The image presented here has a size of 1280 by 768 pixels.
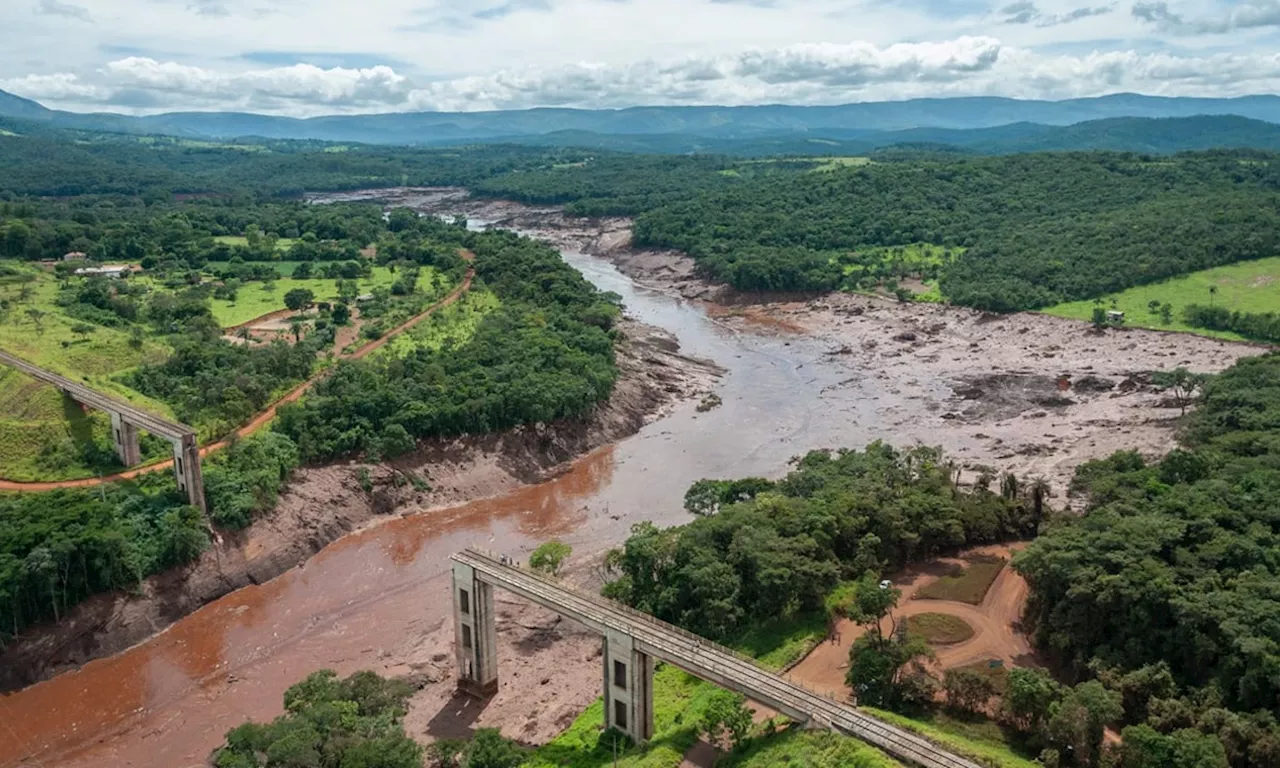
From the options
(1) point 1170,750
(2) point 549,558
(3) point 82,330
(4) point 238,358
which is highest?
(3) point 82,330

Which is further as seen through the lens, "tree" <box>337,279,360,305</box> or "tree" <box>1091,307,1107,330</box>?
"tree" <box>1091,307,1107,330</box>

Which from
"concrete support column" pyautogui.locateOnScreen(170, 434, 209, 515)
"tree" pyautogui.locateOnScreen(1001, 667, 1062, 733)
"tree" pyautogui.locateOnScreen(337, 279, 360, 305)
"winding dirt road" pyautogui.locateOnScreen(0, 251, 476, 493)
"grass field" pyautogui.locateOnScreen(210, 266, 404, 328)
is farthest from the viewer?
"tree" pyautogui.locateOnScreen(337, 279, 360, 305)

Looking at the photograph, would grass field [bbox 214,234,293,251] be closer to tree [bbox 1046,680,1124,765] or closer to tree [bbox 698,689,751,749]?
tree [bbox 698,689,751,749]

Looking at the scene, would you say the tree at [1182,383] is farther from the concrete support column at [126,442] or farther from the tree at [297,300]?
the tree at [297,300]

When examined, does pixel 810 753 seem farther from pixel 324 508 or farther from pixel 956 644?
pixel 324 508

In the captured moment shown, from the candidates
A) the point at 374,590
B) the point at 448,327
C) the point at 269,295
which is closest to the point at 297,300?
the point at 269,295

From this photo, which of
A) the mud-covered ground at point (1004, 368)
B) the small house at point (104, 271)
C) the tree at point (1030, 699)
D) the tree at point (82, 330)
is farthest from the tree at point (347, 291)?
the tree at point (1030, 699)

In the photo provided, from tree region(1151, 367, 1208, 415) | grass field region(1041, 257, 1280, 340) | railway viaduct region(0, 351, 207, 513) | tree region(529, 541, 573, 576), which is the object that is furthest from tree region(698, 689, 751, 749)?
grass field region(1041, 257, 1280, 340)
